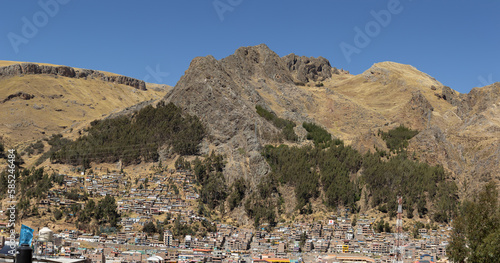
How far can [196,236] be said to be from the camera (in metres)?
107

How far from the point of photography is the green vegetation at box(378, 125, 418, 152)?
136 m

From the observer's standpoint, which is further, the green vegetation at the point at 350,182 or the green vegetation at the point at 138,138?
the green vegetation at the point at 138,138

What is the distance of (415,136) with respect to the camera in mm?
136875

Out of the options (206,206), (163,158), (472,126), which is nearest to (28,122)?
(163,158)

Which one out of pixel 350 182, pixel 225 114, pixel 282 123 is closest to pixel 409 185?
pixel 350 182

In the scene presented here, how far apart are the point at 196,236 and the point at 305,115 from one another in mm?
73323

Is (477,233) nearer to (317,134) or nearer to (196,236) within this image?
(196,236)

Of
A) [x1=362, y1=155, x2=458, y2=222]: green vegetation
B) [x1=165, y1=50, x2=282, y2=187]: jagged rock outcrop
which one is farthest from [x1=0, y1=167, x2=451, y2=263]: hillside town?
[x1=165, y1=50, x2=282, y2=187]: jagged rock outcrop

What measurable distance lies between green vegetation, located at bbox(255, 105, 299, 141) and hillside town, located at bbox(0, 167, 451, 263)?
30898 millimetres

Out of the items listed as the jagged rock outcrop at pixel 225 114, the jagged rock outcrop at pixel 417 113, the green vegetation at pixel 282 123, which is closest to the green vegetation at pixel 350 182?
A: the jagged rock outcrop at pixel 225 114

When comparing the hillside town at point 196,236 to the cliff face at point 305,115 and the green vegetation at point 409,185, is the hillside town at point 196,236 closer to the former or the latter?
the green vegetation at point 409,185

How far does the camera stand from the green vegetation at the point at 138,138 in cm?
12725

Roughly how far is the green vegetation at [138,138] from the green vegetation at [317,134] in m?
28.2

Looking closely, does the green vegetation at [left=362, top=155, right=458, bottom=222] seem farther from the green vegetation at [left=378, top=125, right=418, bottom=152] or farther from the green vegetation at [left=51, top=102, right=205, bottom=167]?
the green vegetation at [left=51, top=102, right=205, bottom=167]
